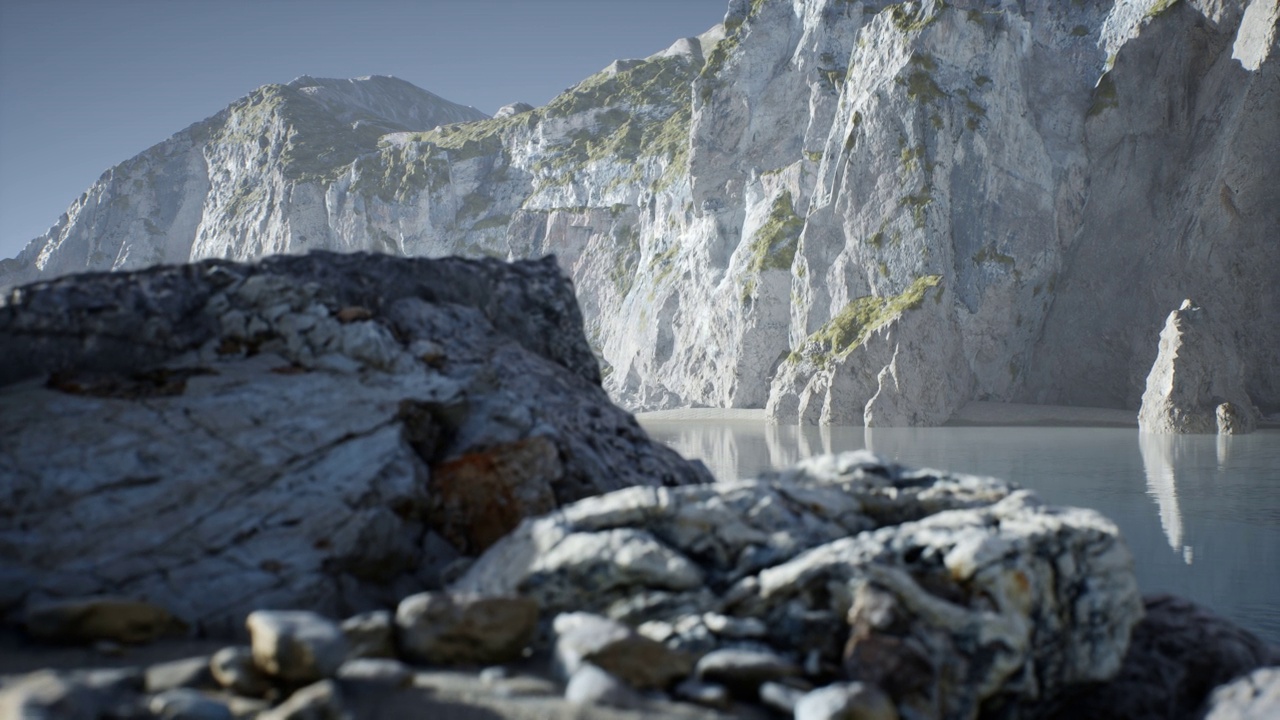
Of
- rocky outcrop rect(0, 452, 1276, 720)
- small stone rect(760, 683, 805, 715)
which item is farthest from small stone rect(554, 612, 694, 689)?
small stone rect(760, 683, 805, 715)

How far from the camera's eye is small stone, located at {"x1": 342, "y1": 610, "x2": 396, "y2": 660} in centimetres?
398

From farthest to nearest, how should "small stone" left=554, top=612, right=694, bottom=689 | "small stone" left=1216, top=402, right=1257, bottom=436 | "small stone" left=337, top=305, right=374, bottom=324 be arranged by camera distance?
"small stone" left=1216, top=402, right=1257, bottom=436 < "small stone" left=337, top=305, right=374, bottom=324 < "small stone" left=554, top=612, right=694, bottom=689

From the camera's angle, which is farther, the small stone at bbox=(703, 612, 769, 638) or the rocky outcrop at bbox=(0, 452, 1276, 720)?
the small stone at bbox=(703, 612, 769, 638)

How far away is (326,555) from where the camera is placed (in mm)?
5098

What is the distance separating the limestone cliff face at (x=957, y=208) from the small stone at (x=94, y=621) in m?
48.4

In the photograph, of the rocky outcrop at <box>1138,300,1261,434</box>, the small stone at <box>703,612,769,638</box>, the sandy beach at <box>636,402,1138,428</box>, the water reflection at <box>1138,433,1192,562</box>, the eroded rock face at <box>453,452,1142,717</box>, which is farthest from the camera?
the sandy beach at <box>636,402,1138,428</box>

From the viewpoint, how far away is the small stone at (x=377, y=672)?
3.66 metres

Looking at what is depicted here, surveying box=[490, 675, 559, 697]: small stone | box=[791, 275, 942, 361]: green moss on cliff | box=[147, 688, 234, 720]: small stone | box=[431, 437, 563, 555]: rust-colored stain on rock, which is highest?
box=[791, 275, 942, 361]: green moss on cliff

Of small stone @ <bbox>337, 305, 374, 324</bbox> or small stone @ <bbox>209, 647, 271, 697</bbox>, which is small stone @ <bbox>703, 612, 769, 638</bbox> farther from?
small stone @ <bbox>337, 305, 374, 324</bbox>

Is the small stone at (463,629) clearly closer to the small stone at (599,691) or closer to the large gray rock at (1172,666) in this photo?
the small stone at (599,691)

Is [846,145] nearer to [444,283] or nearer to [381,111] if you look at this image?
[444,283]

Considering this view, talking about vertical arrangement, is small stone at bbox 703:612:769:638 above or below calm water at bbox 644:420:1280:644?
above

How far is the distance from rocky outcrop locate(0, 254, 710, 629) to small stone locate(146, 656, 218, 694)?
895 mm

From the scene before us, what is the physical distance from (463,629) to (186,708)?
130cm
